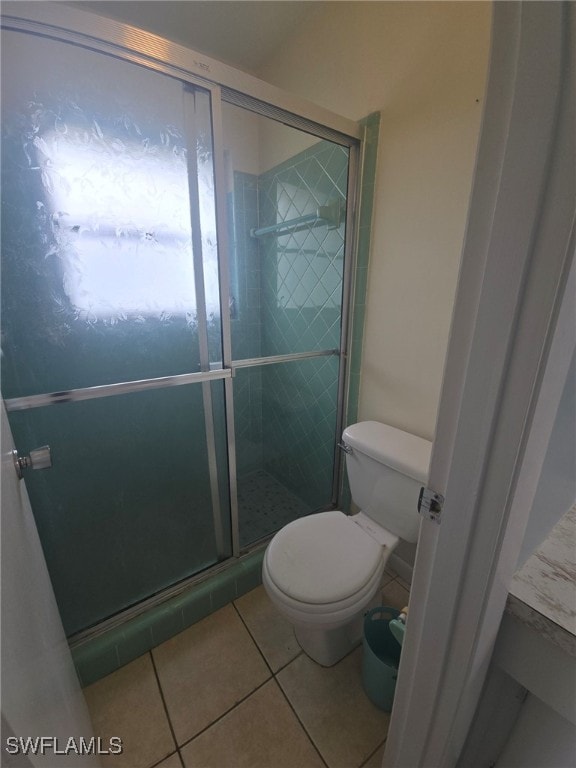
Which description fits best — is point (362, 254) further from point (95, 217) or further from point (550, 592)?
point (550, 592)

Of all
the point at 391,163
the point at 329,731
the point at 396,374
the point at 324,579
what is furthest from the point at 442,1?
the point at 329,731

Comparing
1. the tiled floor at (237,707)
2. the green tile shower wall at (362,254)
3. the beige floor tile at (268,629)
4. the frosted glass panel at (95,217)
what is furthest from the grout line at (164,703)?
the green tile shower wall at (362,254)

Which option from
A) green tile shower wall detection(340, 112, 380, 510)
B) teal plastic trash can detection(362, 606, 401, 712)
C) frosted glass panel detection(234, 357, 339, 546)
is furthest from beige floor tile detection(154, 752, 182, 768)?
green tile shower wall detection(340, 112, 380, 510)

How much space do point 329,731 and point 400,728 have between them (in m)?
0.45

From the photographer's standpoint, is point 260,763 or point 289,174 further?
point 289,174

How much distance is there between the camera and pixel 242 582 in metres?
1.44

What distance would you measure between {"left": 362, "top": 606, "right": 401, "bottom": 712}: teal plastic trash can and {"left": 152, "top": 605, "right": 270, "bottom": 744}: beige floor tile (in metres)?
0.38

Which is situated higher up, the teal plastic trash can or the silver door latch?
the silver door latch

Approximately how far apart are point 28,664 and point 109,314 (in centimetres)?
91

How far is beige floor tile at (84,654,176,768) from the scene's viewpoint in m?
0.95

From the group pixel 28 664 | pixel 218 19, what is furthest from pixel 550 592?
pixel 218 19

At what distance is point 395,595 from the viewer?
142 centimetres

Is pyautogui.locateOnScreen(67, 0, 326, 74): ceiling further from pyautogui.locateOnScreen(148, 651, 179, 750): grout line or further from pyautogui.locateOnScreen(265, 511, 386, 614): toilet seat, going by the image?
pyautogui.locateOnScreen(148, 651, 179, 750): grout line

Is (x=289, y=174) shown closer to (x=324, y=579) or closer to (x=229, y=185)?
(x=229, y=185)
